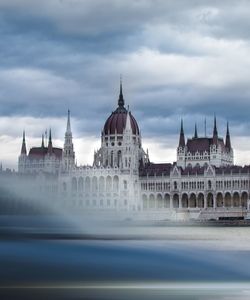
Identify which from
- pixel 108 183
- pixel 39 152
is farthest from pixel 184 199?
pixel 39 152

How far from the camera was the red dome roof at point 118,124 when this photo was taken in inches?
6009

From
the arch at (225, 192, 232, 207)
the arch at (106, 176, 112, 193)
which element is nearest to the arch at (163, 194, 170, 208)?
the arch at (106, 176, 112, 193)

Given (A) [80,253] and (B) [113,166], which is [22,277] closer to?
(A) [80,253]

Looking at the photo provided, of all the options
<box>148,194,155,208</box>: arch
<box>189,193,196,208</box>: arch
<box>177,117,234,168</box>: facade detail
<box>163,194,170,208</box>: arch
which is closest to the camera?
<box>189,193,196,208</box>: arch

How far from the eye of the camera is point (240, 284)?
87.7ft

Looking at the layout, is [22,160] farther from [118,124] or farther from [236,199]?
[236,199]

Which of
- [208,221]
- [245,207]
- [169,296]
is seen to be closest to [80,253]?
[169,296]

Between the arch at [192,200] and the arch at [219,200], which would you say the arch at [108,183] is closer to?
the arch at [192,200]

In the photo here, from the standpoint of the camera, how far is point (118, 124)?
15338 centimetres

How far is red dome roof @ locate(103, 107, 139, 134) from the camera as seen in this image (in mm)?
152625

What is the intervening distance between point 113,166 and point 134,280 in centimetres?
11540

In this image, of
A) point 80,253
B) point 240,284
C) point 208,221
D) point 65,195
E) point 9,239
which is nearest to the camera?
point 240,284

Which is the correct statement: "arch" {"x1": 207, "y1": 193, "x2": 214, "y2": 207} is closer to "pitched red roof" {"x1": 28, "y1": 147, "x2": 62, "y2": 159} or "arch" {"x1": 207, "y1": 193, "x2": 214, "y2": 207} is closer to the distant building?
the distant building

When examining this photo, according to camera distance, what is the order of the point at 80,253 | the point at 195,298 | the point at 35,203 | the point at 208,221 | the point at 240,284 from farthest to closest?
the point at 208,221, the point at 35,203, the point at 80,253, the point at 240,284, the point at 195,298
